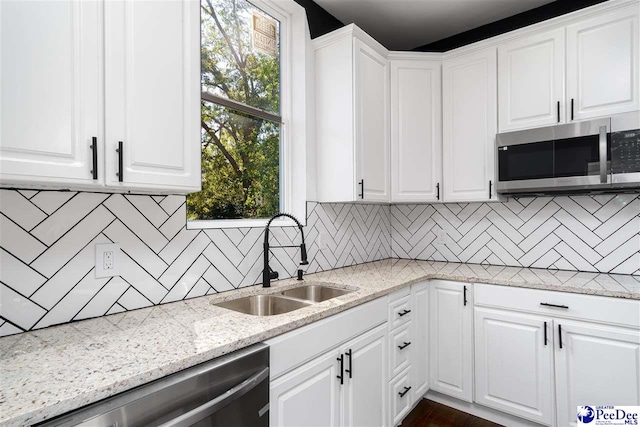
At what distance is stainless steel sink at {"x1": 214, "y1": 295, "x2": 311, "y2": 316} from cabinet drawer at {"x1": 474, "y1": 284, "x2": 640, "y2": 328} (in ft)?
4.09

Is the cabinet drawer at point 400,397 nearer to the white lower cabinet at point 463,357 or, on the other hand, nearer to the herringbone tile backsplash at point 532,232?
the white lower cabinet at point 463,357

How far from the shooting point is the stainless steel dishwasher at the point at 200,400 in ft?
2.79

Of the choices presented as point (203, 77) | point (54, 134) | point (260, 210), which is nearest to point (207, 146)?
point (203, 77)

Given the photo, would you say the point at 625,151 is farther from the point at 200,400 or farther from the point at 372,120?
the point at 200,400

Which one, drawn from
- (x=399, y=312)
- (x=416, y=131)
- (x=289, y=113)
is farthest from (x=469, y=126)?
(x=399, y=312)

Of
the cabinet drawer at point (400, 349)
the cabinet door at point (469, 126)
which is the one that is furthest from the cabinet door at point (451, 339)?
the cabinet door at point (469, 126)

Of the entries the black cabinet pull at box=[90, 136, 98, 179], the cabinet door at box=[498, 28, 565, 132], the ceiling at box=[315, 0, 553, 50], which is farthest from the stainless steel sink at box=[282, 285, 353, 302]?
the ceiling at box=[315, 0, 553, 50]

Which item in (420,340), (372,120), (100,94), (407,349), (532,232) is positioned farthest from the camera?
(532,232)

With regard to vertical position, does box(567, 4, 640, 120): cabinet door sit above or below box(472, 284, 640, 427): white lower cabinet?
above

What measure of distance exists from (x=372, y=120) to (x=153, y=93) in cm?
157

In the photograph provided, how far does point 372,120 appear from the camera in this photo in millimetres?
2475

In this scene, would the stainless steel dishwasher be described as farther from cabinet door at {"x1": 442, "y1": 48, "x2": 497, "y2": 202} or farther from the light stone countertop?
cabinet door at {"x1": 442, "y1": 48, "x2": 497, "y2": 202}

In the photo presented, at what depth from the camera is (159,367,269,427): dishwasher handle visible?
0.97m

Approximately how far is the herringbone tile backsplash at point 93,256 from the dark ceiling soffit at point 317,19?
1.53 m
